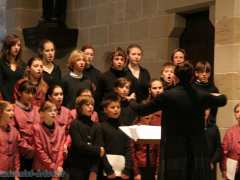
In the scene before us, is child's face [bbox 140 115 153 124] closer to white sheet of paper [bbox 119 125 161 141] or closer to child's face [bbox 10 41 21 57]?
white sheet of paper [bbox 119 125 161 141]

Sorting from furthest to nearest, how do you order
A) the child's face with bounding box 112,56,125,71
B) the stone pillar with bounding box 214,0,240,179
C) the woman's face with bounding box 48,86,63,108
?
the stone pillar with bounding box 214,0,240,179 → the child's face with bounding box 112,56,125,71 → the woman's face with bounding box 48,86,63,108

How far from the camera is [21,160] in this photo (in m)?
6.13

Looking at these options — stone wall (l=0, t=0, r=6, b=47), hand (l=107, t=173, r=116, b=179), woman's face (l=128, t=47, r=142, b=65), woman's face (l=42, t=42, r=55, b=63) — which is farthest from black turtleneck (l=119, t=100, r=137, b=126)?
stone wall (l=0, t=0, r=6, b=47)

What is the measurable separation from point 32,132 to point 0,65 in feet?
3.16

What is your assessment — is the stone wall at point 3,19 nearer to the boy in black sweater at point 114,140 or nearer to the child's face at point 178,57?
the child's face at point 178,57

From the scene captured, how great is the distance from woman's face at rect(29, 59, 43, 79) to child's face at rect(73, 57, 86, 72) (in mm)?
409

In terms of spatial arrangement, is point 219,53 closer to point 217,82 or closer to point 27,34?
point 217,82

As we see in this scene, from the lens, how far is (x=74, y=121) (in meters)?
6.18

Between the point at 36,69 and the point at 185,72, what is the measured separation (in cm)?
201

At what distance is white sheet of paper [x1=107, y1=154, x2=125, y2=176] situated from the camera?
6.13 m

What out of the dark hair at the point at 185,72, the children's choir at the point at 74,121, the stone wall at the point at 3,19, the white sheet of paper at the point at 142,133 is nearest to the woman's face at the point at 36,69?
the children's choir at the point at 74,121

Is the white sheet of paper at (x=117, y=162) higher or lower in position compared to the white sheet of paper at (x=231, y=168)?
higher

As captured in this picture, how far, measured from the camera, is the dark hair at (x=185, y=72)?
5.02 metres

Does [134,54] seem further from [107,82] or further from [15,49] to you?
[15,49]
